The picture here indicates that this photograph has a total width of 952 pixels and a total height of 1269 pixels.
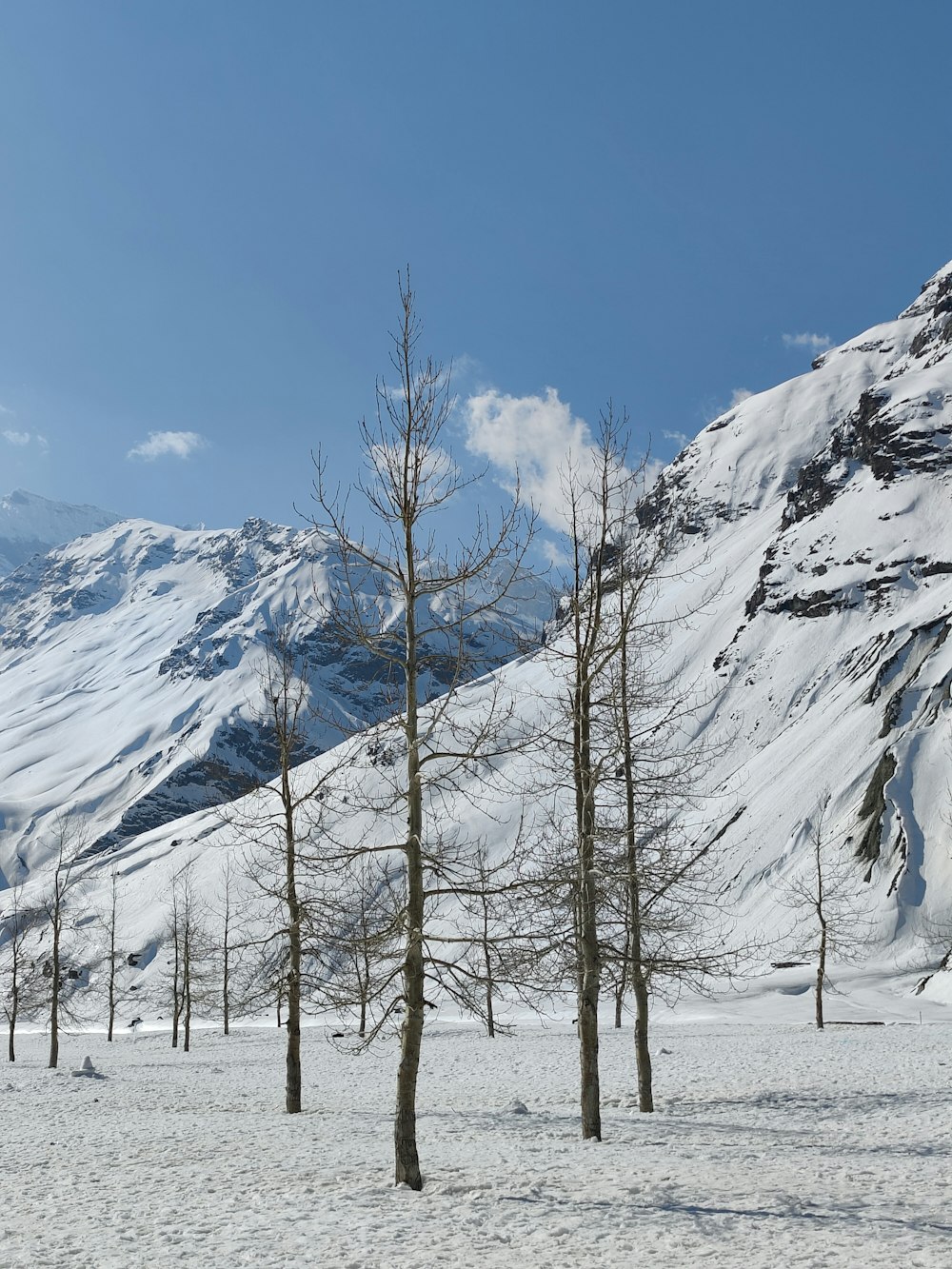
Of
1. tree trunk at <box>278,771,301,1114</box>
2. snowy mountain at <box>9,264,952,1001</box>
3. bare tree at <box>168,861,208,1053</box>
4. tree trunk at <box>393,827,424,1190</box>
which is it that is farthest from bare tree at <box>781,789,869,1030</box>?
tree trunk at <box>393,827,424,1190</box>

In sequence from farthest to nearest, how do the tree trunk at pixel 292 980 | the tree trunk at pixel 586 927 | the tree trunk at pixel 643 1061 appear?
the tree trunk at pixel 292 980 < the tree trunk at pixel 643 1061 < the tree trunk at pixel 586 927

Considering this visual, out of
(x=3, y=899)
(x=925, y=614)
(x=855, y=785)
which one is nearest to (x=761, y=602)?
(x=925, y=614)

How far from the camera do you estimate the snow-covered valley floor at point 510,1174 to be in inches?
296

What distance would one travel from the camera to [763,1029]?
3750 centimetres

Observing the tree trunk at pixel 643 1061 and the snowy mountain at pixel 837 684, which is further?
the snowy mountain at pixel 837 684

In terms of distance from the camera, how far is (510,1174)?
10.4 meters

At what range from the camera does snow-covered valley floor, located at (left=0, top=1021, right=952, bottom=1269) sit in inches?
296

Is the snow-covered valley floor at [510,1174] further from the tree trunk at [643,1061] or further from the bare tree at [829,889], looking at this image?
the bare tree at [829,889]

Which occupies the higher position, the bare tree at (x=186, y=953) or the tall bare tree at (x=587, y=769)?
the tall bare tree at (x=587, y=769)

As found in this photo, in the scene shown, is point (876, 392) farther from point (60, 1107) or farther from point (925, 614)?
point (60, 1107)

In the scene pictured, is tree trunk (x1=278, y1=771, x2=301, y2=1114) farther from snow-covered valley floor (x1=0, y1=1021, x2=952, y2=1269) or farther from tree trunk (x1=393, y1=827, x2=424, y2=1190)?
tree trunk (x1=393, y1=827, x2=424, y2=1190)

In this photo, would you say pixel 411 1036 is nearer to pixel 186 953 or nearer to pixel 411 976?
pixel 411 976

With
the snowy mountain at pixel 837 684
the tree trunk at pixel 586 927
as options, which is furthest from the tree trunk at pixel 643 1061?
the snowy mountain at pixel 837 684

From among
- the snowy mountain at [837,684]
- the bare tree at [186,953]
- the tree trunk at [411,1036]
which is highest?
the snowy mountain at [837,684]
